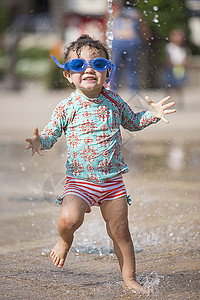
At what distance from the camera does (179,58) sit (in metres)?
13.2

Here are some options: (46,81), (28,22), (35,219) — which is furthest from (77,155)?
(28,22)

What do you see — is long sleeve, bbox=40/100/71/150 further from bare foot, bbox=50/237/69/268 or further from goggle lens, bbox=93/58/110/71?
bare foot, bbox=50/237/69/268

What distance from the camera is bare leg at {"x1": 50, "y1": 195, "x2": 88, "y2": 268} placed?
320cm

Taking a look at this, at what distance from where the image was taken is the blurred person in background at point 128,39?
8977 millimetres

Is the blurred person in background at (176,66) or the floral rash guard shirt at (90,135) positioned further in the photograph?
the blurred person in background at (176,66)

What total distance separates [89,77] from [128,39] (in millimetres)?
6613

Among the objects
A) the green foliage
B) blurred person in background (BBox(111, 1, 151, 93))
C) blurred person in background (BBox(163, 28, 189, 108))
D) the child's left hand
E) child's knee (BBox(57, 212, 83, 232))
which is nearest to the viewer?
child's knee (BBox(57, 212, 83, 232))

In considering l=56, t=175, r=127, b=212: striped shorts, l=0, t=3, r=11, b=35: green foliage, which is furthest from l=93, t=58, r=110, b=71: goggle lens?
l=0, t=3, r=11, b=35: green foliage

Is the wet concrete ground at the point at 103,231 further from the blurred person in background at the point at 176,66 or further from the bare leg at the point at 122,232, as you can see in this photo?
the blurred person in background at the point at 176,66

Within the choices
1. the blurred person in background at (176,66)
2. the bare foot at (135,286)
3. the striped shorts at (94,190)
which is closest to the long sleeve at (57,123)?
the striped shorts at (94,190)

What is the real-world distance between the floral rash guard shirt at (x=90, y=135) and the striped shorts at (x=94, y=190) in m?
0.03

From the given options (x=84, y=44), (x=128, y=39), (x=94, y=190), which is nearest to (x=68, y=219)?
(x=94, y=190)

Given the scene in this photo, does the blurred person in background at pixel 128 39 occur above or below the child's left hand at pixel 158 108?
above

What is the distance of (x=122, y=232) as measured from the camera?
328cm
